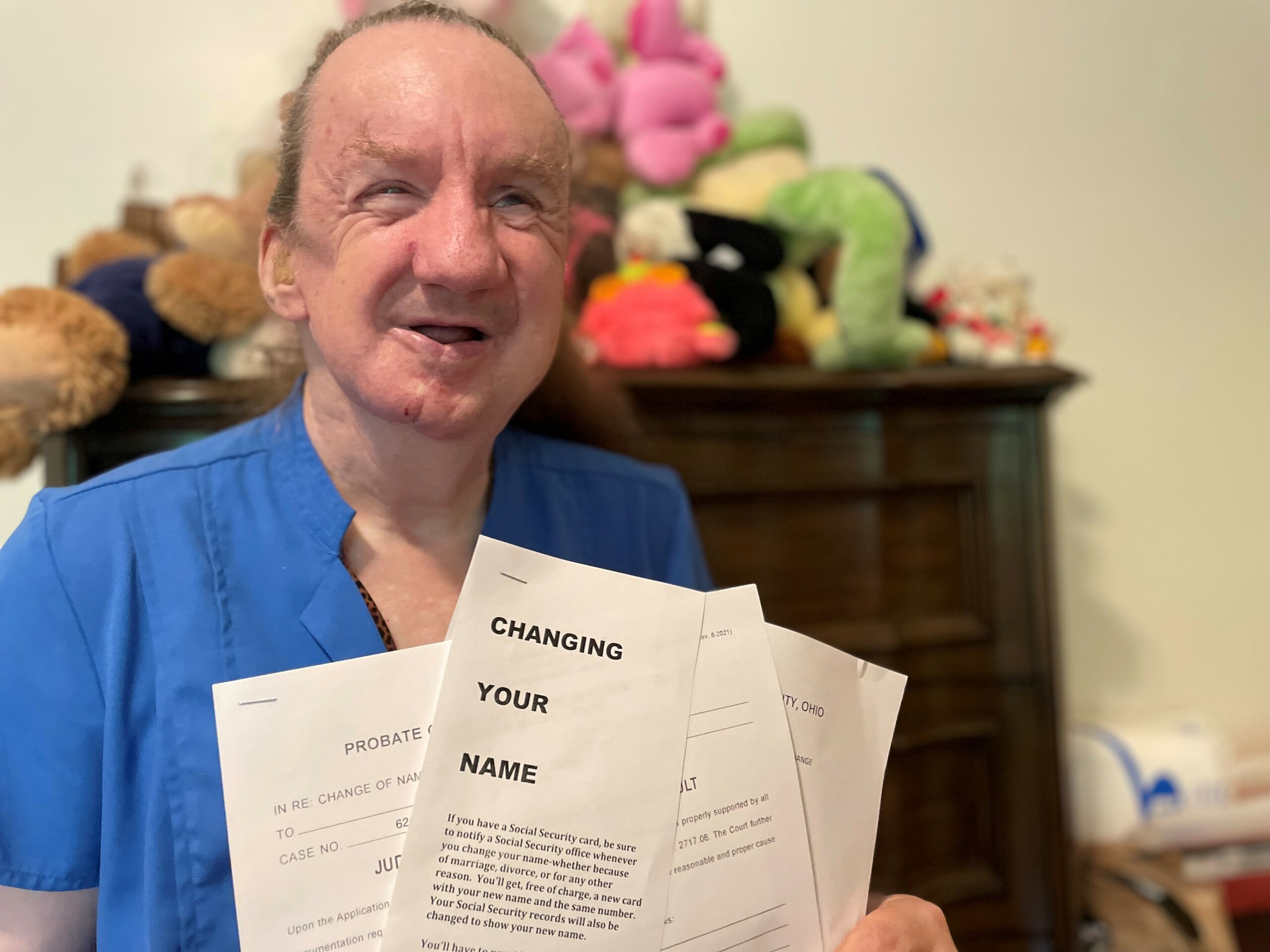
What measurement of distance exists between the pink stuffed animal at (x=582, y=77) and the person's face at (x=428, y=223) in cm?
74

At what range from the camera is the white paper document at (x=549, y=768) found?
486mm

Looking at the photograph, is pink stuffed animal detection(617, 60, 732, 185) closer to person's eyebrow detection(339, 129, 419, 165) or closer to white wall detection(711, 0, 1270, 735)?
white wall detection(711, 0, 1270, 735)

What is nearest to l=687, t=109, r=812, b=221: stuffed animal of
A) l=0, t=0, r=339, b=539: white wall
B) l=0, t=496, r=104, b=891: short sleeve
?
l=0, t=0, r=339, b=539: white wall

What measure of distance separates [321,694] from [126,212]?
3.39ft

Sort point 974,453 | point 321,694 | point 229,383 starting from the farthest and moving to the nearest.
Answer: point 974,453 < point 229,383 < point 321,694

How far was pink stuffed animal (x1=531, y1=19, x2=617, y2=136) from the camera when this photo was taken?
131 cm

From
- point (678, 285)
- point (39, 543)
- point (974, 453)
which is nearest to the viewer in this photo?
point (39, 543)

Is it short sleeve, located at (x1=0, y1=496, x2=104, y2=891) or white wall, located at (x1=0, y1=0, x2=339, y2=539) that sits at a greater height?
white wall, located at (x1=0, y1=0, x2=339, y2=539)

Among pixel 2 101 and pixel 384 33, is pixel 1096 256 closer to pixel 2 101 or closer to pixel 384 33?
pixel 384 33

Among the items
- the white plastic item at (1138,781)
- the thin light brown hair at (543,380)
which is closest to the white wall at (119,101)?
the thin light brown hair at (543,380)

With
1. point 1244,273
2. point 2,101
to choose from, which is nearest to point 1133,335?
point 1244,273

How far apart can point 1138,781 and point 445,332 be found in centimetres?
147

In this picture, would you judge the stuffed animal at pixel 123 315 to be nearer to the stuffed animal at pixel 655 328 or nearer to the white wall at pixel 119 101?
the white wall at pixel 119 101

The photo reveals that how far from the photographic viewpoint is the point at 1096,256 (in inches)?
66.5
